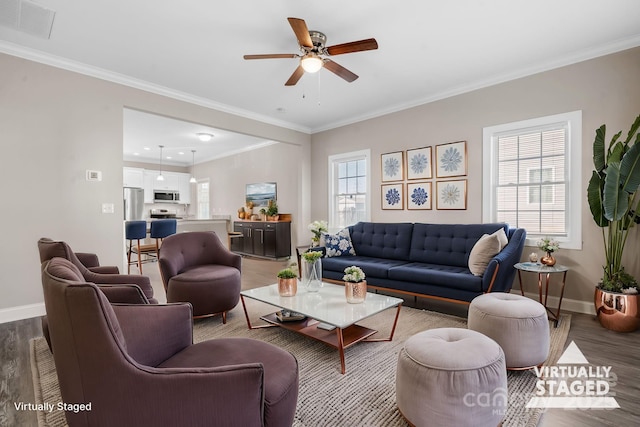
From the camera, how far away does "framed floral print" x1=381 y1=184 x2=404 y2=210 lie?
4941mm

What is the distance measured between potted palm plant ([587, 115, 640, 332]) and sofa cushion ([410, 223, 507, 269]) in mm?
899

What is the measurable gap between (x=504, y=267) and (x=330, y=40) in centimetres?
279

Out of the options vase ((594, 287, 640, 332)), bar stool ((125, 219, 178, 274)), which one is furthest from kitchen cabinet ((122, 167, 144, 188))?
vase ((594, 287, 640, 332))

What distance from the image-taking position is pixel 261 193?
7938 mm

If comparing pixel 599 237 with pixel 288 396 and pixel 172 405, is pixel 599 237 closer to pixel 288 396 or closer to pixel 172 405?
pixel 288 396

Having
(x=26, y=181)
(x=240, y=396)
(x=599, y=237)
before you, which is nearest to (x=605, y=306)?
(x=599, y=237)

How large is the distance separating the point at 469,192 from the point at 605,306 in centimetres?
185

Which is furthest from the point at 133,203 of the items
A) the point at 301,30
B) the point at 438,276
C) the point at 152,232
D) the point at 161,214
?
the point at 438,276

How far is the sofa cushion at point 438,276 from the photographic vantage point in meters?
3.16

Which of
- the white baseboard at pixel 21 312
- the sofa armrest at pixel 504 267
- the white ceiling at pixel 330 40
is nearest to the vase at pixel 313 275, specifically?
the sofa armrest at pixel 504 267

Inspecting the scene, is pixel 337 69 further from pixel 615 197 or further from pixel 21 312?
pixel 21 312

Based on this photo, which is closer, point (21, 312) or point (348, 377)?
point (348, 377)

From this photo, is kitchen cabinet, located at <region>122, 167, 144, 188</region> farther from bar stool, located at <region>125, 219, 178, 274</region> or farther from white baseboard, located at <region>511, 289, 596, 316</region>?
white baseboard, located at <region>511, 289, 596, 316</region>

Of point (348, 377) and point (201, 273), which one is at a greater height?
point (201, 273)
